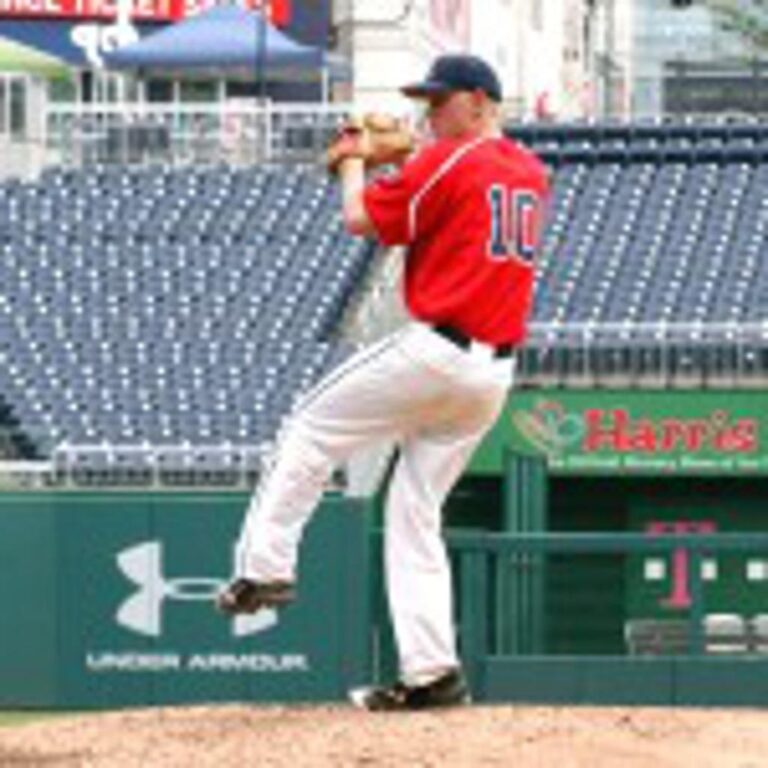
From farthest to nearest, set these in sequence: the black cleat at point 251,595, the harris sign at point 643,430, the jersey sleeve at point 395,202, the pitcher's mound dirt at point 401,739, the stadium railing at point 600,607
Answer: the harris sign at point 643,430 → the stadium railing at point 600,607 → the black cleat at point 251,595 → the jersey sleeve at point 395,202 → the pitcher's mound dirt at point 401,739

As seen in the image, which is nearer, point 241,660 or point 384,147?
point 384,147

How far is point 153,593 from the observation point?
19.8 m

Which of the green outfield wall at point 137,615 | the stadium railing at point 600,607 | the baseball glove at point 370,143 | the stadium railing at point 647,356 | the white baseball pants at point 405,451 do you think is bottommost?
the green outfield wall at point 137,615

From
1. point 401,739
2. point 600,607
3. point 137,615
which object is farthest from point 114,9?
point 401,739

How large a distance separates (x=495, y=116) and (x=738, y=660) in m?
4.12

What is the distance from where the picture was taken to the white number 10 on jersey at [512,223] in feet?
26.9

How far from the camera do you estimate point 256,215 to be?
27.9m

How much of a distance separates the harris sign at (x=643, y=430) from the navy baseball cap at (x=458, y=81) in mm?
15772

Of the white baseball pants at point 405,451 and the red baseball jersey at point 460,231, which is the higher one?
the red baseball jersey at point 460,231

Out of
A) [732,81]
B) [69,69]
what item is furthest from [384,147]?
[732,81]

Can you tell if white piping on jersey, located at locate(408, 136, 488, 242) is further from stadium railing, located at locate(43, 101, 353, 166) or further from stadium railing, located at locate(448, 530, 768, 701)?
stadium railing, located at locate(43, 101, 353, 166)

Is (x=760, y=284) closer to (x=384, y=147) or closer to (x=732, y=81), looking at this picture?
(x=384, y=147)

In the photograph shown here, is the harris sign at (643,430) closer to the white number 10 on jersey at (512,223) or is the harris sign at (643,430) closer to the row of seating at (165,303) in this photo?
the row of seating at (165,303)

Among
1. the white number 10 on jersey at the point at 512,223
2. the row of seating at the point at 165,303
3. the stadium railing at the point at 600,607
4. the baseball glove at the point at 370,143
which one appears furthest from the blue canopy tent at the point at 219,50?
the white number 10 on jersey at the point at 512,223
